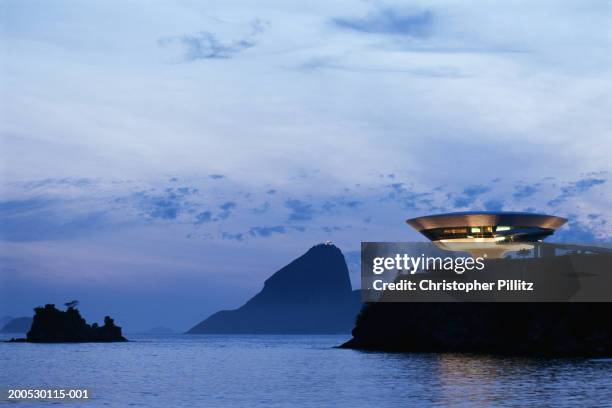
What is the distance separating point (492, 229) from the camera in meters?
164

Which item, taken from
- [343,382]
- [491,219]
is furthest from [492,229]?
[343,382]

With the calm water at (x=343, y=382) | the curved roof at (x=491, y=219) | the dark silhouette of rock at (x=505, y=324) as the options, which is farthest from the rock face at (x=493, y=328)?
A: the curved roof at (x=491, y=219)

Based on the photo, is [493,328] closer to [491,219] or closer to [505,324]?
[505,324]

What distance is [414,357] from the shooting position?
10656 centimetres

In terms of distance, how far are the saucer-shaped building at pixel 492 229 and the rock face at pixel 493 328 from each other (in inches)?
1393

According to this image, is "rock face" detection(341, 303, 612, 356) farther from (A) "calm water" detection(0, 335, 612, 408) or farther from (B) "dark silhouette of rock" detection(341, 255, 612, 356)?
(A) "calm water" detection(0, 335, 612, 408)

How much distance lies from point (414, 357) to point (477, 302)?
68.4 ft

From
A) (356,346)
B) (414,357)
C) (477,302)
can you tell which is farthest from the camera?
(356,346)

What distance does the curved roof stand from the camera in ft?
537

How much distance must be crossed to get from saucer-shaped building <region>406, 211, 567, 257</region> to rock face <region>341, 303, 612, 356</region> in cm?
3539

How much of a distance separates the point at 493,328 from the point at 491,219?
45818 mm

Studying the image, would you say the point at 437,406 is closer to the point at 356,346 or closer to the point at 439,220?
the point at 356,346

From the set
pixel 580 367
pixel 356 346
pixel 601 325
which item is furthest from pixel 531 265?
pixel 580 367

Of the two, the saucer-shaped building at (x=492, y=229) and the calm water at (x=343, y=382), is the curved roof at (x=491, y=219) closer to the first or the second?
the saucer-shaped building at (x=492, y=229)
